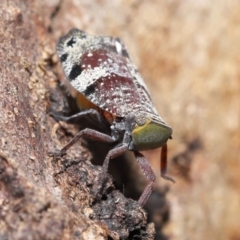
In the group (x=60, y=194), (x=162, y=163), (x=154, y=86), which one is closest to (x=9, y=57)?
(x=60, y=194)

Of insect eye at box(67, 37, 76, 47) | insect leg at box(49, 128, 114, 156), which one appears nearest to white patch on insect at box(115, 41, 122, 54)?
insect eye at box(67, 37, 76, 47)

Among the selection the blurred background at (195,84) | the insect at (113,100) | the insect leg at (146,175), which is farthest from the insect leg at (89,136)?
the blurred background at (195,84)

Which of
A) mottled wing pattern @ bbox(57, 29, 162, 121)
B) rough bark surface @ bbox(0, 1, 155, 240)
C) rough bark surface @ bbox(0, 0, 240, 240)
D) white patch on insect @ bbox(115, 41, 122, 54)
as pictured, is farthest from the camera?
white patch on insect @ bbox(115, 41, 122, 54)

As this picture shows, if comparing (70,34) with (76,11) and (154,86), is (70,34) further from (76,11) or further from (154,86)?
(154,86)

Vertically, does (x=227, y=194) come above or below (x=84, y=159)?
below

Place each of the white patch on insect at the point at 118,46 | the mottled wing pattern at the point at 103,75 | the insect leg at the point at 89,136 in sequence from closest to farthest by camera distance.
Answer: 1. the insect leg at the point at 89,136
2. the mottled wing pattern at the point at 103,75
3. the white patch on insect at the point at 118,46

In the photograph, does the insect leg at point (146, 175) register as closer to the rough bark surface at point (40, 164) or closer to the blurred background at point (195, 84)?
the rough bark surface at point (40, 164)

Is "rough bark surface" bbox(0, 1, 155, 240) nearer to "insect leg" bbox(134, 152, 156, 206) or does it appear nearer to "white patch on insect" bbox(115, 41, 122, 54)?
"insect leg" bbox(134, 152, 156, 206)
